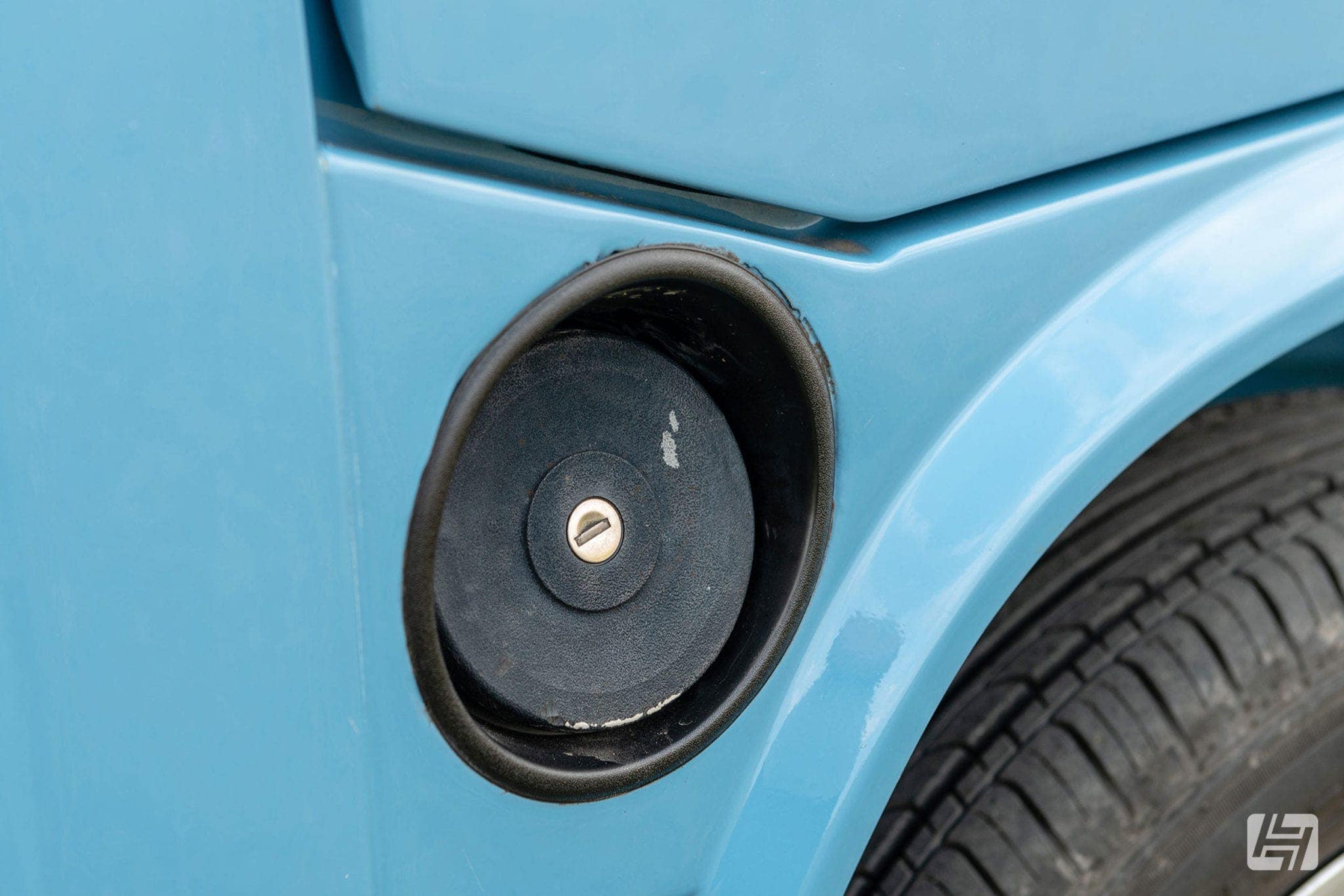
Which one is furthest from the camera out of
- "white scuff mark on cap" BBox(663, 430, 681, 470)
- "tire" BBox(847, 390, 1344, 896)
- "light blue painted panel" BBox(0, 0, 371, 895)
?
"tire" BBox(847, 390, 1344, 896)

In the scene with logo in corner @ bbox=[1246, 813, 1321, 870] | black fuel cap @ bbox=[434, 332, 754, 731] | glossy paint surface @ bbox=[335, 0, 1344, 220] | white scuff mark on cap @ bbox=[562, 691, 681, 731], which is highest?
glossy paint surface @ bbox=[335, 0, 1344, 220]

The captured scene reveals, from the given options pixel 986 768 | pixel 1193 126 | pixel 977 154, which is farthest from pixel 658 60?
pixel 986 768

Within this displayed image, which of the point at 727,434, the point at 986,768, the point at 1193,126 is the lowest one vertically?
the point at 986,768

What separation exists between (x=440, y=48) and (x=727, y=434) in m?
A: 0.32

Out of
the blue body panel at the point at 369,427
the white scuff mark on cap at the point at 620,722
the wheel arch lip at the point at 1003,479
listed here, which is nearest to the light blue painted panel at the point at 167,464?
the blue body panel at the point at 369,427

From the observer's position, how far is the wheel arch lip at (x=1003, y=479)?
0.75 metres

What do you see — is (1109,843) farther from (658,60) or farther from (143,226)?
(143,226)

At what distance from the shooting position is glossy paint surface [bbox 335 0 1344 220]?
0.56m

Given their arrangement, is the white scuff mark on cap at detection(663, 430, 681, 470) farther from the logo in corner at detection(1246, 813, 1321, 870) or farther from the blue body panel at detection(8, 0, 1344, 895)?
the logo in corner at detection(1246, 813, 1321, 870)

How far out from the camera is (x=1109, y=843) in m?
0.95

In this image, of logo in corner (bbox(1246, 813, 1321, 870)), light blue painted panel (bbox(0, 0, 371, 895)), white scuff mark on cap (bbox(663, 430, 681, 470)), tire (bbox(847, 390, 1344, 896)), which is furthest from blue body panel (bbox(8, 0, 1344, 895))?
logo in corner (bbox(1246, 813, 1321, 870))

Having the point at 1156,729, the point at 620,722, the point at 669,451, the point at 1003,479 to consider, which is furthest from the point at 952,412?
the point at 1156,729

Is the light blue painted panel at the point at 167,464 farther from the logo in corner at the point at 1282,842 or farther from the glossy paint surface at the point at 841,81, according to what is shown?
the logo in corner at the point at 1282,842

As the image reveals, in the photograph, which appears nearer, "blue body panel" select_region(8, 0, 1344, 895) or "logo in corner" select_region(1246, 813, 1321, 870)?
"blue body panel" select_region(8, 0, 1344, 895)
